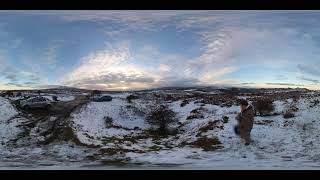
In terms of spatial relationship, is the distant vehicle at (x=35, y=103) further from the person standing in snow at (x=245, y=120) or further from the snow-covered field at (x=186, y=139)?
the person standing in snow at (x=245, y=120)

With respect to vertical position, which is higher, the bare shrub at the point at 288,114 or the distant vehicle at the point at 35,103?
the distant vehicle at the point at 35,103

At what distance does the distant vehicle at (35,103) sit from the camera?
8.30 meters

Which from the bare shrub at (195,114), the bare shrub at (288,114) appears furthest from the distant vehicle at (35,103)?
the bare shrub at (288,114)

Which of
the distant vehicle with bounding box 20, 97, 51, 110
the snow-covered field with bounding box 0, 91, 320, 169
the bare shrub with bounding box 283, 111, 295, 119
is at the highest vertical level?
the distant vehicle with bounding box 20, 97, 51, 110

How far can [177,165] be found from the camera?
8.15 metres

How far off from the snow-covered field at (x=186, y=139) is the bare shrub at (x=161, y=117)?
0.16ft

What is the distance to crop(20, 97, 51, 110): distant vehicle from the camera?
27.2 ft

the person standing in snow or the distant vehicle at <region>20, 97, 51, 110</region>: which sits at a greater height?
the distant vehicle at <region>20, 97, 51, 110</region>

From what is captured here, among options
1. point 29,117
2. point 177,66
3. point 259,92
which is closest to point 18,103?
point 29,117

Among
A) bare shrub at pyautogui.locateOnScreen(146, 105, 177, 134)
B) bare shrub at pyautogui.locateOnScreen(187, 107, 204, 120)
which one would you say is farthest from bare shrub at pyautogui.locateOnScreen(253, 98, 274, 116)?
bare shrub at pyautogui.locateOnScreen(146, 105, 177, 134)

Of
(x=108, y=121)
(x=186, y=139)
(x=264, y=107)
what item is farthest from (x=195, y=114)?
(x=108, y=121)

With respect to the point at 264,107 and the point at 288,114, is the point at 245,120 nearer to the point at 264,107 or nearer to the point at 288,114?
the point at 264,107

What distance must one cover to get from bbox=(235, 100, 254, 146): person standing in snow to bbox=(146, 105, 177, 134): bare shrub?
2.46 feet

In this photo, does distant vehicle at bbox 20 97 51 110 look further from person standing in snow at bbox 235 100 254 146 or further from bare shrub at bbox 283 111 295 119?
bare shrub at bbox 283 111 295 119
